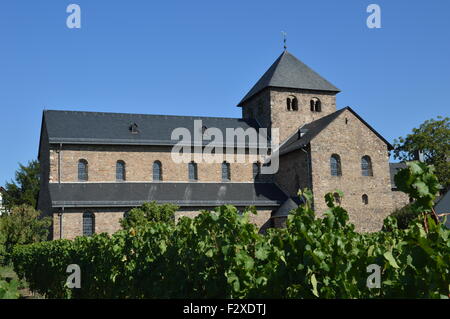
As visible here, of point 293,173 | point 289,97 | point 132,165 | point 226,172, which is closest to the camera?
point 132,165

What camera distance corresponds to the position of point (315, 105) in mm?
37156

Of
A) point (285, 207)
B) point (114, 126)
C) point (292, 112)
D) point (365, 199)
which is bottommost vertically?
point (285, 207)

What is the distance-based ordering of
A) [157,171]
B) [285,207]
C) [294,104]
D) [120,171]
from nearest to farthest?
[285,207] < [120,171] < [157,171] < [294,104]

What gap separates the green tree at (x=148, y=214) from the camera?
26048 millimetres

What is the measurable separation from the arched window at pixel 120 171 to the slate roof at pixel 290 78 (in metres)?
12.2

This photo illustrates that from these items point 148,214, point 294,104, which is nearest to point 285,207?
point 148,214

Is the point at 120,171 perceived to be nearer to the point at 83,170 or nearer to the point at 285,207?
the point at 83,170

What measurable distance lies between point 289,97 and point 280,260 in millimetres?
31289

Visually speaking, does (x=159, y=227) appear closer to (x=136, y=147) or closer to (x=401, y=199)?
(x=136, y=147)

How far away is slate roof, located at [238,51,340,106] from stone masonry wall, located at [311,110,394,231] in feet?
21.3

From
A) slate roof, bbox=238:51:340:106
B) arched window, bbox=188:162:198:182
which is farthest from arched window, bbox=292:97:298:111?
arched window, bbox=188:162:198:182

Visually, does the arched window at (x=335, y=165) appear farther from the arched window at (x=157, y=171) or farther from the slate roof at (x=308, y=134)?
the arched window at (x=157, y=171)

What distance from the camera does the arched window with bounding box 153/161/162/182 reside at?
105 ft

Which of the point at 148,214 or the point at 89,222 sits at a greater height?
the point at 148,214
